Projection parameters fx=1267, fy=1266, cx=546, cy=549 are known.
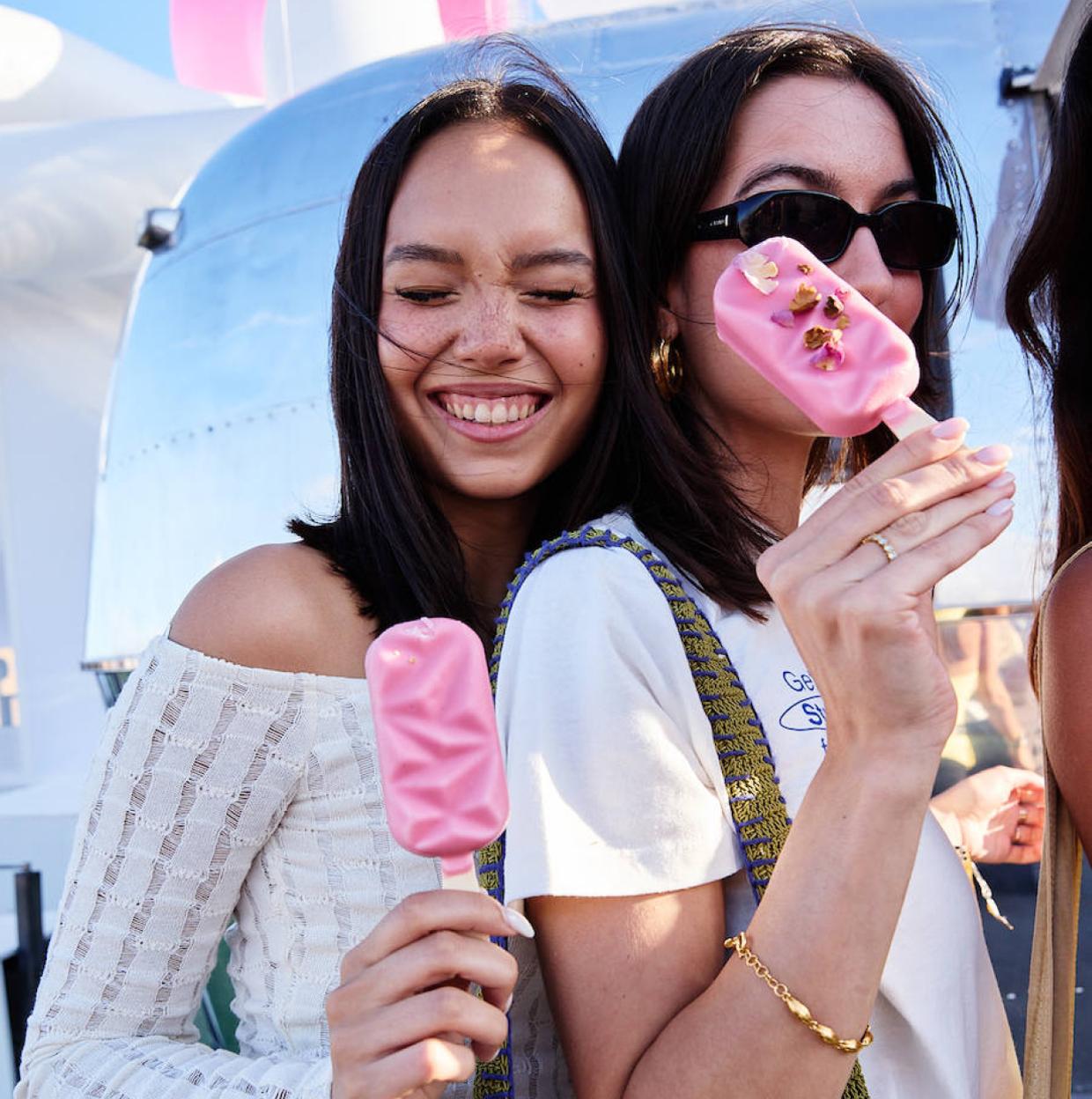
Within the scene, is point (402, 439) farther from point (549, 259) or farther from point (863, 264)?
point (863, 264)

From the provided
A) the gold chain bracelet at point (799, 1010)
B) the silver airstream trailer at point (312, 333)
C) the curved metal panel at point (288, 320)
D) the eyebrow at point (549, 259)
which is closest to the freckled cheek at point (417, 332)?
the eyebrow at point (549, 259)

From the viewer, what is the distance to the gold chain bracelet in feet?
3.97

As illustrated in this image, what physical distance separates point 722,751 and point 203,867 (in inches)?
29.8

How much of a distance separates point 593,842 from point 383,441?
87 cm

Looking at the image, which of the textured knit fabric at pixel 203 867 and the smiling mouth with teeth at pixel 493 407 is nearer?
the textured knit fabric at pixel 203 867

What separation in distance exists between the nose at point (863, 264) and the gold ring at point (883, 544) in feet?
2.11

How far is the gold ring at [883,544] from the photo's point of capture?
122 cm

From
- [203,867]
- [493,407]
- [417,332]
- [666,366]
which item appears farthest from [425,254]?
[203,867]

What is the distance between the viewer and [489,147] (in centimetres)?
195

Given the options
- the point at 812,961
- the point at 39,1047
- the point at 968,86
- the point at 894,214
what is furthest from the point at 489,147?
the point at 968,86

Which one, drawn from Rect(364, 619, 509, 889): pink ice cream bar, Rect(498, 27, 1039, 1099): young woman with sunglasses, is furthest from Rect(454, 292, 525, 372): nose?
Rect(364, 619, 509, 889): pink ice cream bar

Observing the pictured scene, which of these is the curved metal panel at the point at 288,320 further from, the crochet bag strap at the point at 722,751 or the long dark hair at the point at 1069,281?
the crochet bag strap at the point at 722,751

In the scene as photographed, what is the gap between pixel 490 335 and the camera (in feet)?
6.07

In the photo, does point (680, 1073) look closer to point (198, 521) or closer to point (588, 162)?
point (588, 162)
